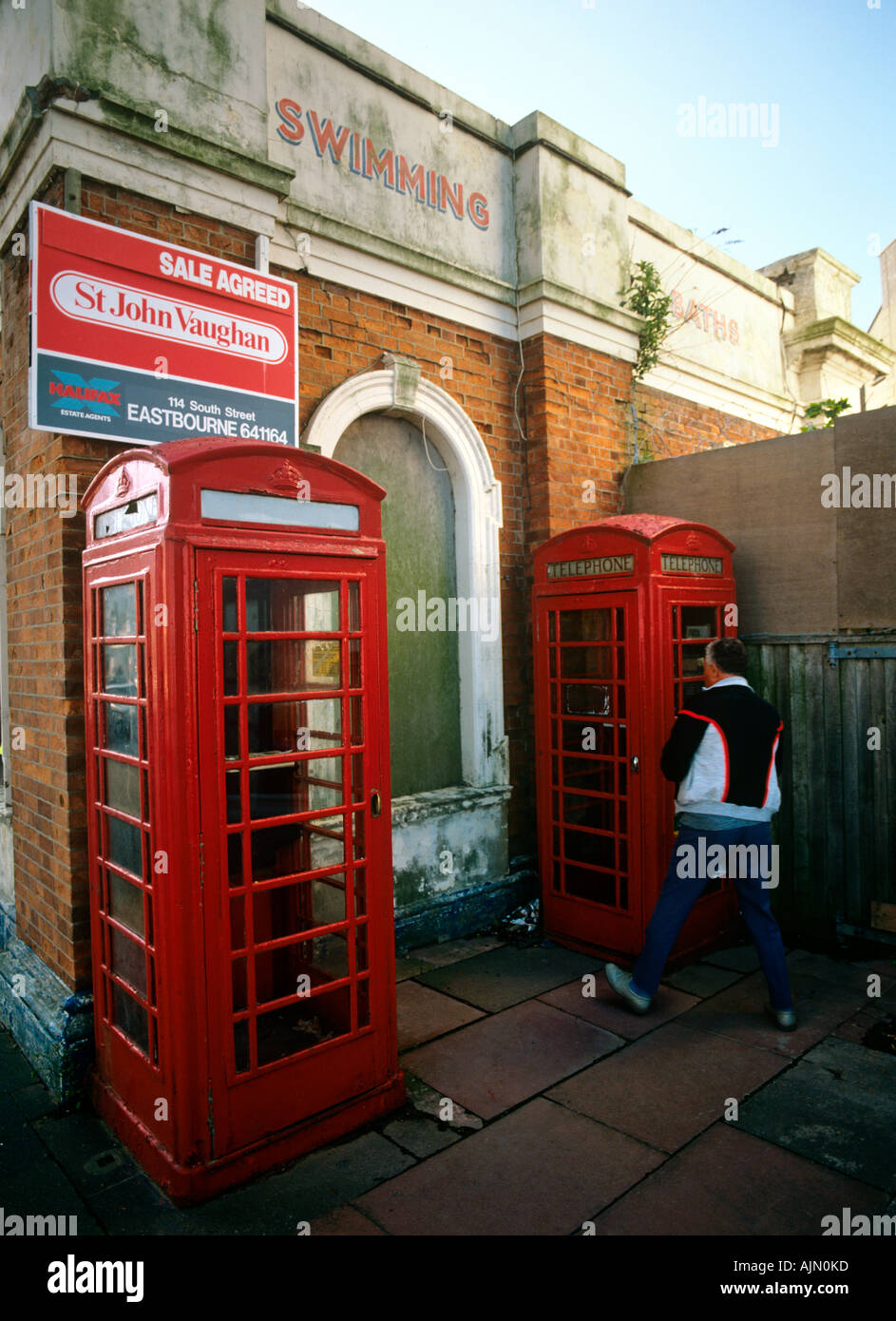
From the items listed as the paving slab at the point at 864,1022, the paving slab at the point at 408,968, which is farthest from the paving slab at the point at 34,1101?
the paving slab at the point at 864,1022

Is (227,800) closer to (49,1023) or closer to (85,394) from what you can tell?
(49,1023)

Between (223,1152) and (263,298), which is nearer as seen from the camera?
(223,1152)

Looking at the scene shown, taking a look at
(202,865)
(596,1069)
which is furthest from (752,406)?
(202,865)

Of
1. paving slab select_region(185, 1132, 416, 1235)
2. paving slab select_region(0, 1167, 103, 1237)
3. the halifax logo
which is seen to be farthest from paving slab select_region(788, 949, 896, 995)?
the halifax logo

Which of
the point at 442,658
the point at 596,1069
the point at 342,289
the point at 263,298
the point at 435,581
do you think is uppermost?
the point at 342,289

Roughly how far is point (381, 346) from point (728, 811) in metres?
3.75

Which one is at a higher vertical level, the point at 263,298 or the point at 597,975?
the point at 263,298

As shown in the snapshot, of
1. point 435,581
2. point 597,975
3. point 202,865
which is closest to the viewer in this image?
point 202,865

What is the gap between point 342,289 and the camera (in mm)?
5195

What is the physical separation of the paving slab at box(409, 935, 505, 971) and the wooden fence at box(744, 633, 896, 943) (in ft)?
6.99

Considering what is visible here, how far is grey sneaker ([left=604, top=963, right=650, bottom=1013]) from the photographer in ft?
14.6

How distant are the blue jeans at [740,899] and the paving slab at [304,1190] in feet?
5.95

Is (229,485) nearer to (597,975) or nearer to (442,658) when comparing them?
(442,658)

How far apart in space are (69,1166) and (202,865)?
4.87 feet
